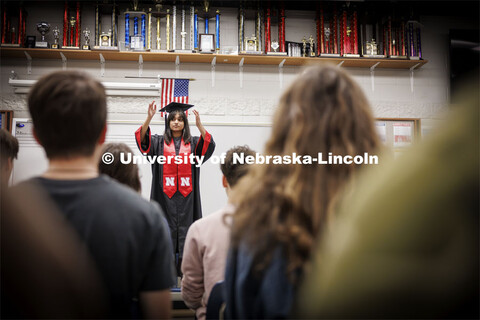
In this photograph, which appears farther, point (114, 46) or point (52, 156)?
point (114, 46)

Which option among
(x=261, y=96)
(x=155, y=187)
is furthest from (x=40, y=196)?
(x=261, y=96)

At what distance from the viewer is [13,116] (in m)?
4.50

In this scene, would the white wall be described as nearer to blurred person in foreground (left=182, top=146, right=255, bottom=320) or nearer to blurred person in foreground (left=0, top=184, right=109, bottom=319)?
blurred person in foreground (left=182, top=146, right=255, bottom=320)

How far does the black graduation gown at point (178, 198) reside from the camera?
373 cm

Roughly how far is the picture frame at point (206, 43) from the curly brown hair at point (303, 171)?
13.4 ft

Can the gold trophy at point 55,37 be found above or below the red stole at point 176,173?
above

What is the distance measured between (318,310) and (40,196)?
0.64 metres

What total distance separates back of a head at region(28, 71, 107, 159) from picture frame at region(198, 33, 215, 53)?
392 centimetres

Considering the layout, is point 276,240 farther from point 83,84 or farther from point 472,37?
point 472,37

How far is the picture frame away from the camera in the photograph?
183 inches

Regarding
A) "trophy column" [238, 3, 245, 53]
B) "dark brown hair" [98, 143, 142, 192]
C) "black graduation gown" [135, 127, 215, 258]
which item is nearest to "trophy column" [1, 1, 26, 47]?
"black graduation gown" [135, 127, 215, 258]

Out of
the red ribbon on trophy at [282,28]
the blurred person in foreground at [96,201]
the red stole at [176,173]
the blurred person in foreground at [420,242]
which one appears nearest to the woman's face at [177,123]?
the red stole at [176,173]

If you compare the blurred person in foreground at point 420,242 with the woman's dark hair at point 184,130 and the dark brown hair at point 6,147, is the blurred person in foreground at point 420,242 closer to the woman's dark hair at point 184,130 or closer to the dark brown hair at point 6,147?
the dark brown hair at point 6,147

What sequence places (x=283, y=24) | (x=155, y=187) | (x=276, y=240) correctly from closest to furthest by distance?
(x=276, y=240)
(x=155, y=187)
(x=283, y=24)
